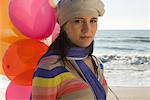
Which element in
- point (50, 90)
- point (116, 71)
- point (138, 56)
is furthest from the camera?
point (138, 56)

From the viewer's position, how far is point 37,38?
4.27ft

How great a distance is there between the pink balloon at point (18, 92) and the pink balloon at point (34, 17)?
215mm

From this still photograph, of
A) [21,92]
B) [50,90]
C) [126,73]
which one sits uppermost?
[50,90]

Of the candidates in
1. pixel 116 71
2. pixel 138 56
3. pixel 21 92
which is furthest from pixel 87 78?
pixel 138 56

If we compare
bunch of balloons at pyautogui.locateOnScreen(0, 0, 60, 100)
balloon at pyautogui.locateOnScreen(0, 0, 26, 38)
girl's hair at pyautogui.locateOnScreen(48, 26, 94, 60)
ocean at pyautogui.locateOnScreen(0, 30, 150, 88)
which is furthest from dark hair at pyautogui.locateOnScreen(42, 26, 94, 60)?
ocean at pyautogui.locateOnScreen(0, 30, 150, 88)

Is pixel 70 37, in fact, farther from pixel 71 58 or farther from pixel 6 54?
pixel 6 54

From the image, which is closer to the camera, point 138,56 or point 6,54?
point 6,54

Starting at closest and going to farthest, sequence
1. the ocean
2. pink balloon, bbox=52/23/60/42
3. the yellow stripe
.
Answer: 1. the yellow stripe
2. pink balloon, bbox=52/23/60/42
3. the ocean

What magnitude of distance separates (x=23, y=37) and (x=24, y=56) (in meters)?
0.08

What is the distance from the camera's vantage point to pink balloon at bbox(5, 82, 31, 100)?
4.28ft

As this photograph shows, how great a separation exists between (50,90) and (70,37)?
20 cm

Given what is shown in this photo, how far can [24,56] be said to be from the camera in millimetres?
1308

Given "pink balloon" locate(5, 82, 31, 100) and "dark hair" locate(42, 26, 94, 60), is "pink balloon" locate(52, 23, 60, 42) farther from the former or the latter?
"pink balloon" locate(5, 82, 31, 100)

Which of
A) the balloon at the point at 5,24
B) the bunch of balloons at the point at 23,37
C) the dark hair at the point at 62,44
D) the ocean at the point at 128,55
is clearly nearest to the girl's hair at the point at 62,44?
the dark hair at the point at 62,44
